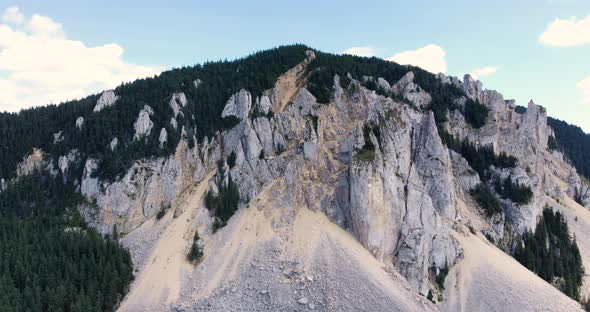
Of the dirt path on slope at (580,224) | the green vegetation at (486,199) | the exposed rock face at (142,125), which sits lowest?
the dirt path on slope at (580,224)

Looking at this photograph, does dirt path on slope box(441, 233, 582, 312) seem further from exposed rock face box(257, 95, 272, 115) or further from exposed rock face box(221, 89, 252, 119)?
exposed rock face box(221, 89, 252, 119)

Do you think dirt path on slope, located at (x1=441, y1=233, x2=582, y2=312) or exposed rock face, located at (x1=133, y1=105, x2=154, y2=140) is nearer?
dirt path on slope, located at (x1=441, y1=233, x2=582, y2=312)

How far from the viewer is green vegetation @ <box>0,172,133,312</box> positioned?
7269cm

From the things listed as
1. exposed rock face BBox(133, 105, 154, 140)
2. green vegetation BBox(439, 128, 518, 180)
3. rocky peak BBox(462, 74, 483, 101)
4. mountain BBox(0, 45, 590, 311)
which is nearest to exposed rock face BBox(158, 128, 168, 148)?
mountain BBox(0, 45, 590, 311)

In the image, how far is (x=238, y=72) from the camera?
425 ft

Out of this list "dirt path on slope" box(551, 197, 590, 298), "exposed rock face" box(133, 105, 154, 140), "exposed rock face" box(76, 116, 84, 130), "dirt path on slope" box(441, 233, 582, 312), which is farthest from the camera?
"dirt path on slope" box(551, 197, 590, 298)

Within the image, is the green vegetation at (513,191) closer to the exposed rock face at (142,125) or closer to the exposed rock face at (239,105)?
the exposed rock face at (239,105)

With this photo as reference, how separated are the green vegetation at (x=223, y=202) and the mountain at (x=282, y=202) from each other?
13.3 inches

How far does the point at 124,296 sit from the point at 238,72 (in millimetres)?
71980

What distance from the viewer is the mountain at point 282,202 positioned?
80.5 metres

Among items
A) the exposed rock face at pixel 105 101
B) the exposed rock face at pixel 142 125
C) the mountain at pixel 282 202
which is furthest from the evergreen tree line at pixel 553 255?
the exposed rock face at pixel 105 101

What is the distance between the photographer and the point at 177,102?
11381 centimetres

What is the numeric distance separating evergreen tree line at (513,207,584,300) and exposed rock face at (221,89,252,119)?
245 feet

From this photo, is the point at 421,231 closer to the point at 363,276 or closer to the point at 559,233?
the point at 363,276
